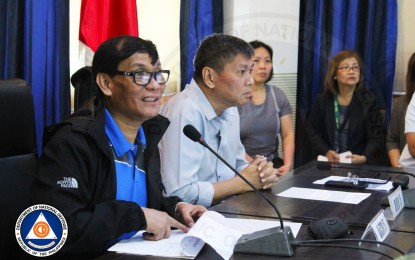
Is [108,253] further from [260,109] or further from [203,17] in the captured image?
[203,17]

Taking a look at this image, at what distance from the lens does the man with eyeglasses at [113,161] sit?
4.85ft

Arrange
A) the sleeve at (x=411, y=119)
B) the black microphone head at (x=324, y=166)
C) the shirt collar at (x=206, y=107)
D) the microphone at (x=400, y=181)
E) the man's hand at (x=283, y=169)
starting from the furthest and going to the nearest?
the man's hand at (x=283, y=169) < the sleeve at (x=411, y=119) < the black microphone head at (x=324, y=166) < the shirt collar at (x=206, y=107) < the microphone at (x=400, y=181)

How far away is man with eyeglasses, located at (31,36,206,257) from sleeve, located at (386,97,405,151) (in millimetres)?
2055

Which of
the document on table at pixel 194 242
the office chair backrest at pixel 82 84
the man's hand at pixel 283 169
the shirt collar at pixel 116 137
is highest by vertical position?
the office chair backrest at pixel 82 84

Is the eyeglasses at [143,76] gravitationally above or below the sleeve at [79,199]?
above

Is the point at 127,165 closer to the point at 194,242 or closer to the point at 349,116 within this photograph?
the point at 194,242

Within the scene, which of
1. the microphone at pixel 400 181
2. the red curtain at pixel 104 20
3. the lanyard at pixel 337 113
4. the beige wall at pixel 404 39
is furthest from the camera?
the beige wall at pixel 404 39

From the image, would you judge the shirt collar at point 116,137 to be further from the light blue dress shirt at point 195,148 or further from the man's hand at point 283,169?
the man's hand at point 283,169

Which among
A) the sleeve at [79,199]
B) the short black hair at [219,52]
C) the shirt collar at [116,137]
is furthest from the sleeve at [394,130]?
the sleeve at [79,199]

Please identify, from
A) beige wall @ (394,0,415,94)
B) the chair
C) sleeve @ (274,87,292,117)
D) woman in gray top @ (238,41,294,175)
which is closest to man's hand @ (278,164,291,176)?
woman in gray top @ (238,41,294,175)

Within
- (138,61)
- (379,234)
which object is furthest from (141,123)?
(379,234)

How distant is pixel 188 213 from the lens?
5.79 ft

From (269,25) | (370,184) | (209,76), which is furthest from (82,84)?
(269,25)

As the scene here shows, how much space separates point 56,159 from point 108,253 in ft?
0.98
